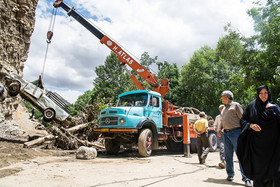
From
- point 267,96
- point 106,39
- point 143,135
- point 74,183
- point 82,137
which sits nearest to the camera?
point 267,96

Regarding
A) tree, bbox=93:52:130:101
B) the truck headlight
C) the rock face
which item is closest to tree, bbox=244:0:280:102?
the truck headlight

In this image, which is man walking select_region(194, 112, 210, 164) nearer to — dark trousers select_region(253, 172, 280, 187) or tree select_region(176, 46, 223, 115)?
dark trousers select_region(253, 172, 280, 187)

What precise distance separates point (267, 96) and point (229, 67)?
25.2 m

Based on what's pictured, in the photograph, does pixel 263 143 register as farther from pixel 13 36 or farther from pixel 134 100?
pixel 13 36

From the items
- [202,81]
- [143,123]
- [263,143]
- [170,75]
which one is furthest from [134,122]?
[170,75]

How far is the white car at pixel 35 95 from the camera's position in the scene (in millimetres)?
10242

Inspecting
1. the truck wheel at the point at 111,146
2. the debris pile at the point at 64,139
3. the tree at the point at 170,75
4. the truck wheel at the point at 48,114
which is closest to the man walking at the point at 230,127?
the truck wheel at the point at 111,146

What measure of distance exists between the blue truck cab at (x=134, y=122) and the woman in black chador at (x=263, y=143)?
4.76m

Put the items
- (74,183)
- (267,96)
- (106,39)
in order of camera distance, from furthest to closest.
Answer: (106,39) < (74,183) < (267,96)

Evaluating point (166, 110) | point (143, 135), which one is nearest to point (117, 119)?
point (143, 135)

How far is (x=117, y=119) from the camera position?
7895 mm

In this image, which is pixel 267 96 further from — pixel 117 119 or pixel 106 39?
pixel 106 39

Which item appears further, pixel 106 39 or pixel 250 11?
pixel 250 11

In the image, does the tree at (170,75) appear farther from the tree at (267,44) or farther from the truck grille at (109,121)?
the truck grille at (109,121)
